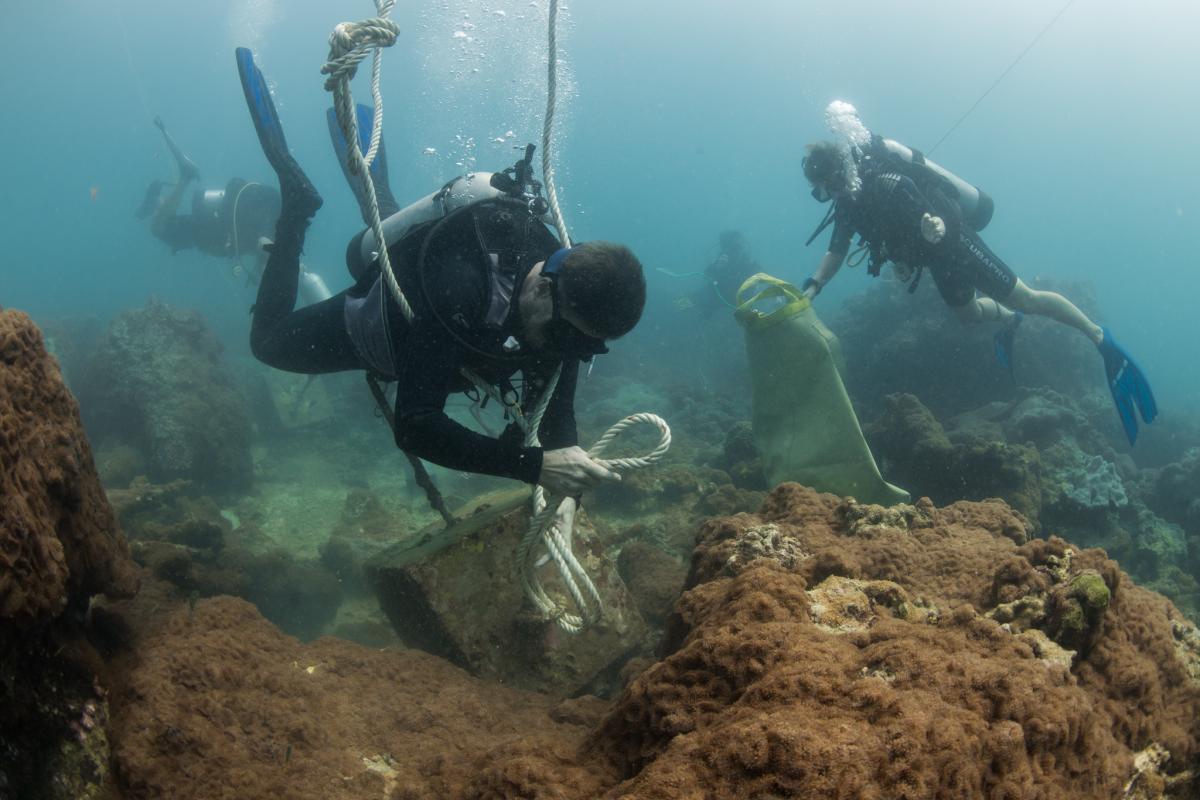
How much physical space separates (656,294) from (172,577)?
106ft

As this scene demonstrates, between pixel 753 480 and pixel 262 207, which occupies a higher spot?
pixel 753 480

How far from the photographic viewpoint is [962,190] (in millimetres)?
8711

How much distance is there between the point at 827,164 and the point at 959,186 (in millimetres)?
2543


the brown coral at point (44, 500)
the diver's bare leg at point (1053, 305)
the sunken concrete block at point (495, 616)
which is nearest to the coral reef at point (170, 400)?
the sunken concrete block at point (495, 616)

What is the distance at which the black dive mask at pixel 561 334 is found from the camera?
9.64 feet

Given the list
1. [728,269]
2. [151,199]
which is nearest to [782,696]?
[151,199]

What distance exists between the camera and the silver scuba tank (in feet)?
26.5

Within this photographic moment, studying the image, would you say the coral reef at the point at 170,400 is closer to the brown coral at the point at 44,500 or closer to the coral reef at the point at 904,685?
Answer: the brown coral at the point at 44,500

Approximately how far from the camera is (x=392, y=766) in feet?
8.11

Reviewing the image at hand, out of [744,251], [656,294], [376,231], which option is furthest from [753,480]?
[656,294]

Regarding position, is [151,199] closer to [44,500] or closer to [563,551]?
[44,500]

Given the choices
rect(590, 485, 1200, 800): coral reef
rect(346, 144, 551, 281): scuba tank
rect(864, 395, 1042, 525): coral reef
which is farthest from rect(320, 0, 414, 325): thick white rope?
rect(864, 395, 1042, 525): coral reef

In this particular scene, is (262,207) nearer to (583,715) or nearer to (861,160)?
(861,160)

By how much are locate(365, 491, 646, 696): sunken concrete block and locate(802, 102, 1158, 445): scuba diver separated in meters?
4.95
